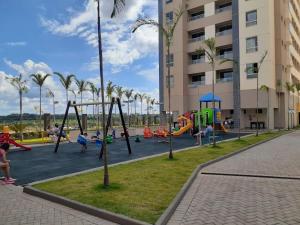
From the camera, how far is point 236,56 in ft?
134

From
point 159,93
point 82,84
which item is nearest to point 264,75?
point 159,93

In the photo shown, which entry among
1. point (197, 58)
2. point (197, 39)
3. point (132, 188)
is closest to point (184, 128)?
point (197, 58)

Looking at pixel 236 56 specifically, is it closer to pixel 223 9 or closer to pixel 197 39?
pixel 197 39

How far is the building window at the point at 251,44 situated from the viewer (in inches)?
1554

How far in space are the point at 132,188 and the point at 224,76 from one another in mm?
38349

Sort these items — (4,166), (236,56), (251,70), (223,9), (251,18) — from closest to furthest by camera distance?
(4,166)
(251,70)
(251,18)
(236,56)
(223,9)

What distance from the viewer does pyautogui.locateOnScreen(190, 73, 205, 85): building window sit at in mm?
45787

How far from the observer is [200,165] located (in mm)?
12039

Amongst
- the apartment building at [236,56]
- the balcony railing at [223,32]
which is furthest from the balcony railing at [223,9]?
the balcony railing at [223,32]

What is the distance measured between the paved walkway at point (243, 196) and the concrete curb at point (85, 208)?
906 millimetres

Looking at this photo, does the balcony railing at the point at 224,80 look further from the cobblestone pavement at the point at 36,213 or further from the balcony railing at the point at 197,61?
the cobblestone pavement at the point at 36,213

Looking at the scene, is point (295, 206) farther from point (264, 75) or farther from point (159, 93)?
point (159, 93)

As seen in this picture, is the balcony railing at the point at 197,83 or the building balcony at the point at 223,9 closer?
the building balcony at the point at 223,9

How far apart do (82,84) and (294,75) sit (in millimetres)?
35347
